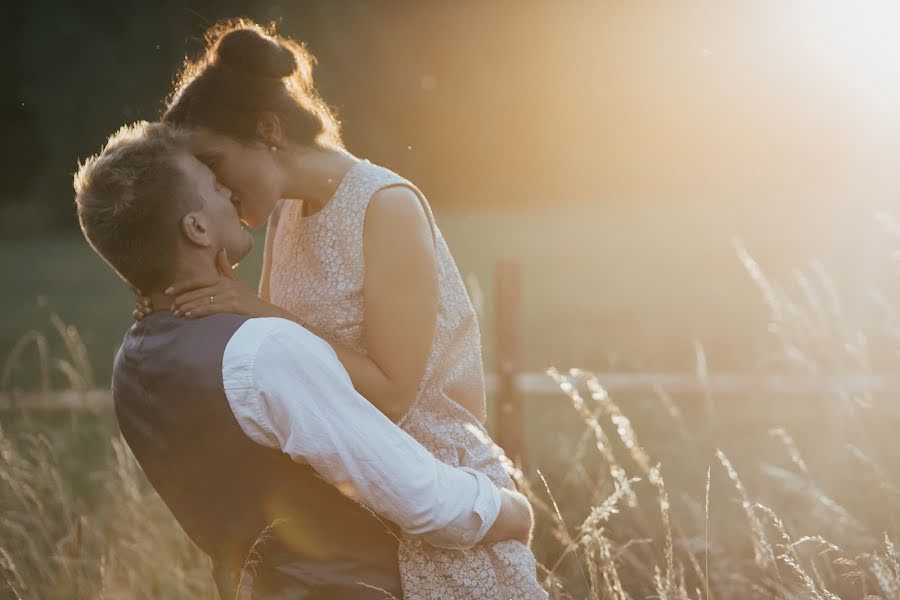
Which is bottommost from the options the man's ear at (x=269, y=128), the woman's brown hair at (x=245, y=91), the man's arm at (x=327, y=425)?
the man's arm at (x=327, y=425)

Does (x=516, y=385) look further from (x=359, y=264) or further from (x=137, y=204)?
(x=137, y=204)

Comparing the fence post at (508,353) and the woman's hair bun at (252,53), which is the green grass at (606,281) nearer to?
the fence post at (508,353)

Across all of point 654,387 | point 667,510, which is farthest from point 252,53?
point 654,387

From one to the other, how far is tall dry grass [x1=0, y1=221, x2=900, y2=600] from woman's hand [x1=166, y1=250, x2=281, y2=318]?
2.34ft

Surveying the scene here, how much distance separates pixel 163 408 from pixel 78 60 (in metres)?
29.6

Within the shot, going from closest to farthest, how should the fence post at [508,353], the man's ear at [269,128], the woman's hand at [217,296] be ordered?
the woman's hand at [217,296], the man's ear at [269,128], the fence post at [508,353]

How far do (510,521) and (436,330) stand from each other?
523mm

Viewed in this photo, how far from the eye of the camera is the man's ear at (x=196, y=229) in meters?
1.94

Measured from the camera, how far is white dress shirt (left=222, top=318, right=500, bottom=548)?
1.75 meters

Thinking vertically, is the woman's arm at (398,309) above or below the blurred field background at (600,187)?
above

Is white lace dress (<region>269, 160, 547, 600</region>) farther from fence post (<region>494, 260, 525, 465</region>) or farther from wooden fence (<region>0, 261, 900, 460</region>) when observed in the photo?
fence post (<region>494, 260, 525, 465</region>)

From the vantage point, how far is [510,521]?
2.09 m

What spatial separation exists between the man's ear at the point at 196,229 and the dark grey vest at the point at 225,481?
0.50 ft

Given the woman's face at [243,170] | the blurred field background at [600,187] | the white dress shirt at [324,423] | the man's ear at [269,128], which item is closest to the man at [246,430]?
the white dress shirt at [324,423]
